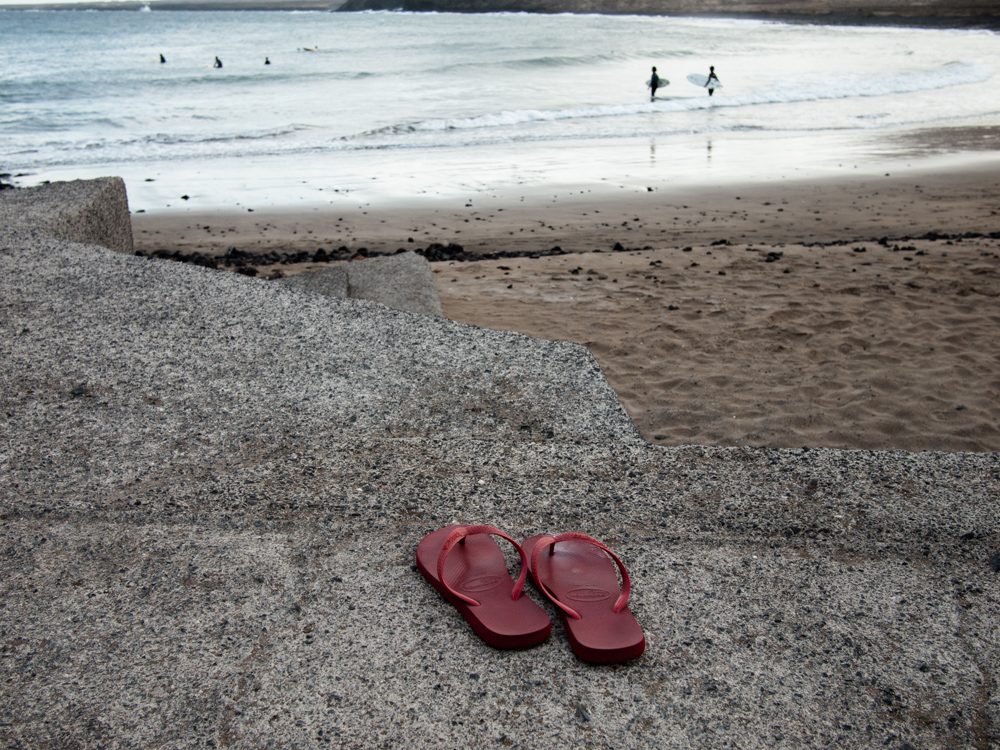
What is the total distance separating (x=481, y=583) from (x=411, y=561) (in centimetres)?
23

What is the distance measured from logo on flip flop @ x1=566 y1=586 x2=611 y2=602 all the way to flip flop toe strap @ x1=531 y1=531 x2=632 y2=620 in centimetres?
4

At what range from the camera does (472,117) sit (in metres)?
18.1

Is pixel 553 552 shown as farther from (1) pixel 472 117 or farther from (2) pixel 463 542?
(1) pixel 472 117

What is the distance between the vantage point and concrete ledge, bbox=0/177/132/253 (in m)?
5.17

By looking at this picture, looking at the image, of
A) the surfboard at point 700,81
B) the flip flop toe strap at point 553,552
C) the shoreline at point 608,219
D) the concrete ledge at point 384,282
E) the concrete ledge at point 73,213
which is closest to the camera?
the flip flop toe strap at point 553,552

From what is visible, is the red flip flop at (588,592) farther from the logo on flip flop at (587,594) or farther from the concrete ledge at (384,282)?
the concrete ledge at (384,282)

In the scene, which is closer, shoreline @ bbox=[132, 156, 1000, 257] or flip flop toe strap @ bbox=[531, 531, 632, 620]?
flip flop toe strap @ bbox=[531, 531, 632, 620]

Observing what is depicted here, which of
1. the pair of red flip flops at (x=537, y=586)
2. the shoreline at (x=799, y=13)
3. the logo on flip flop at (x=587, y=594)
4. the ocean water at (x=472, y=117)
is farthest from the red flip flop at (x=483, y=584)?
the shoreline at (x=799, y=13)

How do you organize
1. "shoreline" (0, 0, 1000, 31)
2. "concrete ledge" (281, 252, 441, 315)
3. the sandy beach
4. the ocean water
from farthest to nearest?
"shoreline" (0, 0, 1000, 31) → the ocean water → "concrete ledge" (281, 252, 441, 315) → the sandy beach

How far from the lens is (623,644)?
81.0 inches

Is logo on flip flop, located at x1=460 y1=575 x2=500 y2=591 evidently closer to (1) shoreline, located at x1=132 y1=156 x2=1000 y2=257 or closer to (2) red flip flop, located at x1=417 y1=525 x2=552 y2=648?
(2) red flip flop, located at x1=417 y1=525 x2=552 y2=648

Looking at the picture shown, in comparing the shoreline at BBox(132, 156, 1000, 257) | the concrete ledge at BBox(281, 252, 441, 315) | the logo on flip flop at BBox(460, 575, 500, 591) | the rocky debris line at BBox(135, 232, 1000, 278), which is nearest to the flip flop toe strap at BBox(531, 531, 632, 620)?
the logo on flip flop at BBox(460, 575, 500, 591)

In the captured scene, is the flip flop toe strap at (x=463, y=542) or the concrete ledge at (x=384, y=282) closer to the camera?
the flip flop toe strap at (x=463, y=542)

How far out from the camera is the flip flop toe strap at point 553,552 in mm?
2186
